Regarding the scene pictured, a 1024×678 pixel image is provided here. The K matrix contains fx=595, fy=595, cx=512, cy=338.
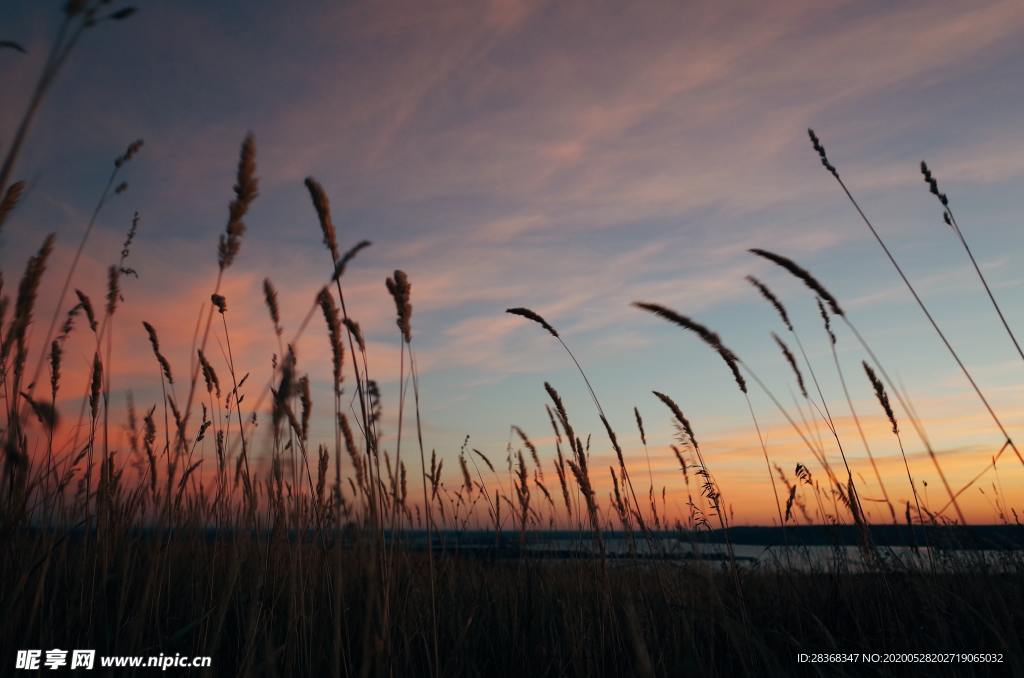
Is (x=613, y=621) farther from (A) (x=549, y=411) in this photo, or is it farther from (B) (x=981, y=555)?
(B) (x=981, y=555)

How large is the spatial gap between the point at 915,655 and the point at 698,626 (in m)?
1.02

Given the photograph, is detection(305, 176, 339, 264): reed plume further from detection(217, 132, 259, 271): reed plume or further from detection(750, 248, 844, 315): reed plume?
detection(750, 248, 844, 315): reed plume

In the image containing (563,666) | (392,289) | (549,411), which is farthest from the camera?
(549,411)

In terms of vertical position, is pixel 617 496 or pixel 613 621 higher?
pixel 617 496

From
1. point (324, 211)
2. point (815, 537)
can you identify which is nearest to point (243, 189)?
point (324, 211)

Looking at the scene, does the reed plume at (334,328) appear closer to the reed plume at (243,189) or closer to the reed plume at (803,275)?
the reed plume at (243,189)

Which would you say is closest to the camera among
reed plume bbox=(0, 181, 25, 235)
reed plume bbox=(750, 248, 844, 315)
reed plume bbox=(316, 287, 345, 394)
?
reed plume bbox=(0, 181, 25, 235)

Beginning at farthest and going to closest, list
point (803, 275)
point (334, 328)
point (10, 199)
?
point (803, 275), point (334, 328), point (10, 199)

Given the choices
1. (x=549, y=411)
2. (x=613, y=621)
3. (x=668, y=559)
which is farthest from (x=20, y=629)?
(x=668, y=559)

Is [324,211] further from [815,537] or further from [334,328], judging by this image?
[815,537]

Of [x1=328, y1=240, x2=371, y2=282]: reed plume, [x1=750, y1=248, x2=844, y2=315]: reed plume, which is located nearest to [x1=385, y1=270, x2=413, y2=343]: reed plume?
[x1=328, y1=240, x2=371, y2=282]: reed plume

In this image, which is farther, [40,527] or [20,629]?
[40,527]

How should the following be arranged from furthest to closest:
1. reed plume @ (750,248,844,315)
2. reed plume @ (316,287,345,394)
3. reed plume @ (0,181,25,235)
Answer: reed plume @ (750,248,844,315) → reed plume @ (316,287,345,394) → reed plume @ (0,181,25,235)

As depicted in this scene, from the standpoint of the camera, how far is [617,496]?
11.2 feet
